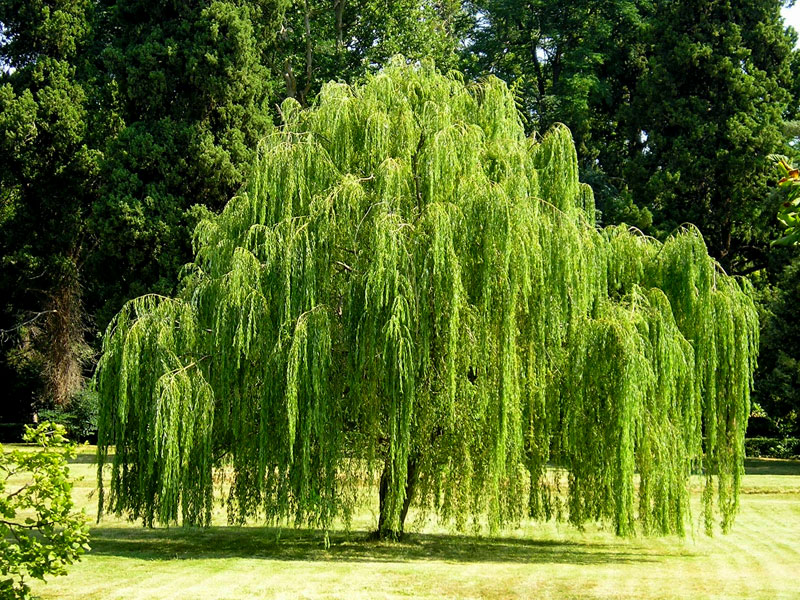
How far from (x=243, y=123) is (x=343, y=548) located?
15005mm

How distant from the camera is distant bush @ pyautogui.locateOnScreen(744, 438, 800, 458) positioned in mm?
29281

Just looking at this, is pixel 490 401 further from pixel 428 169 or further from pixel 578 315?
pixel 428 169

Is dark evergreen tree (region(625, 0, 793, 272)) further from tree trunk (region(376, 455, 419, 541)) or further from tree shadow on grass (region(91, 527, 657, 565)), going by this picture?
tree trunk (region(376, 455, 419, 541))

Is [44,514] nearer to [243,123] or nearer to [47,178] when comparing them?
[243,123]

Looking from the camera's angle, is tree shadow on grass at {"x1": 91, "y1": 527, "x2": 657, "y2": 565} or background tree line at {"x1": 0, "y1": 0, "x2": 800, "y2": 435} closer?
tree shadow on grass at {"x1": 91, "y1": 527, "x2": 657, "y2": 565}

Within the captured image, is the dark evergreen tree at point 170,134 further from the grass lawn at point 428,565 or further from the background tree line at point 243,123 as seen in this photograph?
the grass lawn at point 428,565

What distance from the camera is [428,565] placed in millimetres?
11625

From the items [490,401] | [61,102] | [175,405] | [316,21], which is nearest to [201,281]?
[175,405]

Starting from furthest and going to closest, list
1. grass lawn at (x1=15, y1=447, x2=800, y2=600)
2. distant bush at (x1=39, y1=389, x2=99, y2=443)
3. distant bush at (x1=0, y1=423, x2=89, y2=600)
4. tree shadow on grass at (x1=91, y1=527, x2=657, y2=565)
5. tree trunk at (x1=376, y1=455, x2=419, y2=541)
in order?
distant bush at (x1=39, y1=389, x2=99, y2=443) → tree trunk at (x1=376, y1=455, x2=419, y2=541) → tree shadow on grass at (x1=91, y1=527, x2=657, y2=565) → grass lawn at (x1=15, y1=447, x2=800, y2=600) → distant bush at (x1=0, y1=423, x2=89, y2=600)

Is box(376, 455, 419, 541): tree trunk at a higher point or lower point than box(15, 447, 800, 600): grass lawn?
higher

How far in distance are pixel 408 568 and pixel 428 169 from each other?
16.1ft

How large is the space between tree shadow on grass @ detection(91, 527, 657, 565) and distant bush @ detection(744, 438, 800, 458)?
17222 millimetres

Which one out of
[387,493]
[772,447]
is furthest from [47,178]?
[772,447]

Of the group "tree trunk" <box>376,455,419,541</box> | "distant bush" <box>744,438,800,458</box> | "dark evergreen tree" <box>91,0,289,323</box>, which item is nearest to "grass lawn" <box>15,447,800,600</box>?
"tree trunk" <box>376,455,419,541</box>
